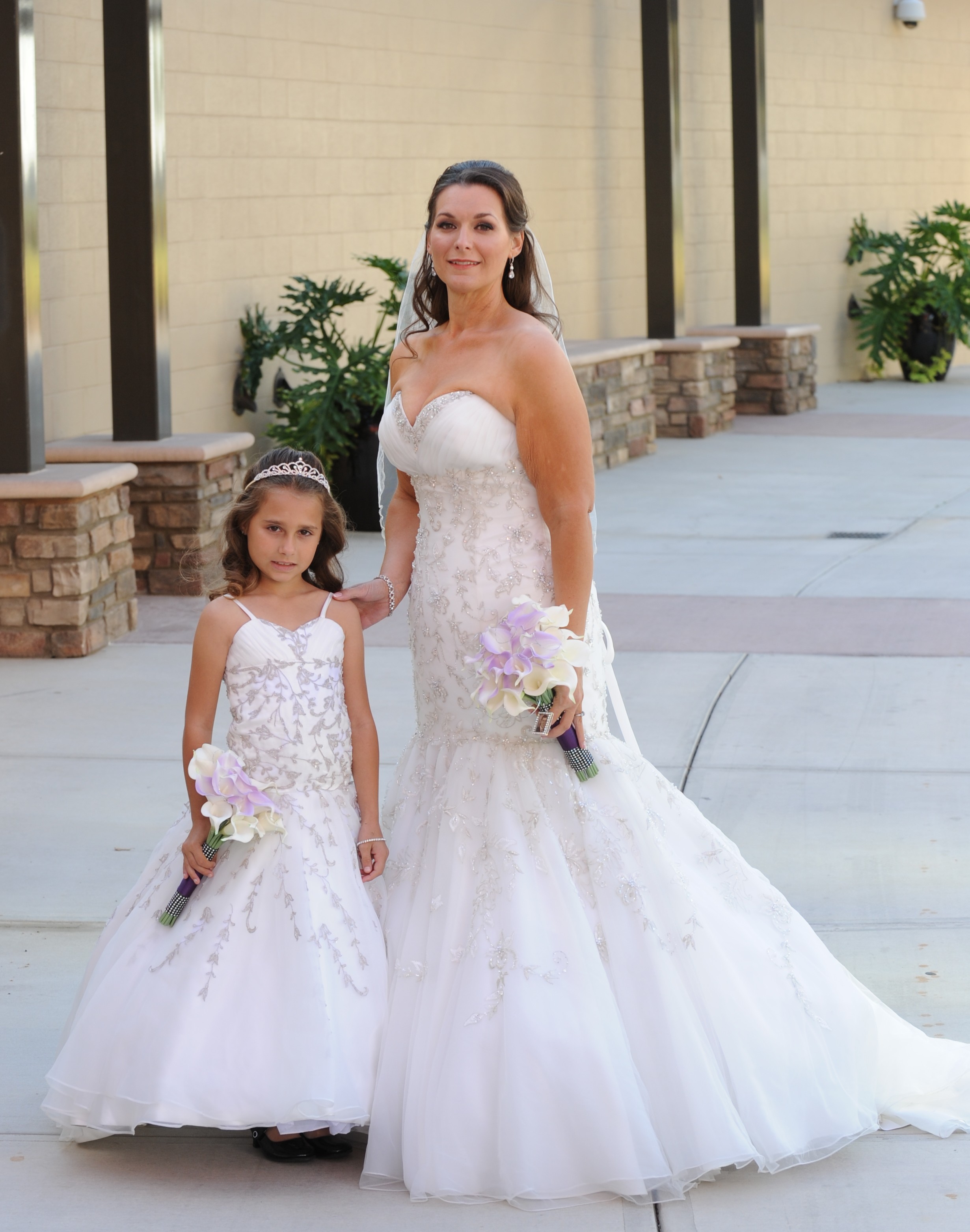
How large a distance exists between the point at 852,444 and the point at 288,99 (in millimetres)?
5539

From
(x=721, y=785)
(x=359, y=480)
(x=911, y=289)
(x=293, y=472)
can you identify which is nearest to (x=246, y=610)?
(x=293, y=472)

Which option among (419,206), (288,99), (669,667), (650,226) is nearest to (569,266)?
(650,226)

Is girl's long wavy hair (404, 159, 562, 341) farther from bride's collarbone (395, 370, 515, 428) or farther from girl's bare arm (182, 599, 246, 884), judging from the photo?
girl's bare arm (182, 599, 246, 884)

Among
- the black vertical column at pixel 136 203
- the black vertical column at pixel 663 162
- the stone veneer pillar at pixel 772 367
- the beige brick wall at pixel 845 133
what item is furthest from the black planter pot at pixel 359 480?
the beige brick wall at pixel 845 133

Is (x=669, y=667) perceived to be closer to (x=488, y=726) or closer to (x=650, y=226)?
(x=488, y=726)

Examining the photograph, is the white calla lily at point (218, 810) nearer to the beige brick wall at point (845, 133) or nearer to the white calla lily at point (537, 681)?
the white calla lily at point (537, 681)

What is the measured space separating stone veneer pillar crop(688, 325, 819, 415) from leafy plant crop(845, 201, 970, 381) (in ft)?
8.13

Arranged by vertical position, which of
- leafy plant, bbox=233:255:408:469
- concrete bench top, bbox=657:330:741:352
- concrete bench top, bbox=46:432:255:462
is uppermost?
concrete bench top, bbox=657:330:741:352

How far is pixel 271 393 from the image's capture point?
1111 cm

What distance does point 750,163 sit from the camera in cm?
1584

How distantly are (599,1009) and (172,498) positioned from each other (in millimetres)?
5792

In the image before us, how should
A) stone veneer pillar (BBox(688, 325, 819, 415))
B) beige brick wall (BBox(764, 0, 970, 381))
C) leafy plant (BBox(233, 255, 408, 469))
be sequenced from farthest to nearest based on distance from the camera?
beige brick wall (BBox(764, 0, 970, 381))
stone veneer pillar (BBox(688, 325, 819, 415))
leafy plant (BBox(233, 255, 408, 469))

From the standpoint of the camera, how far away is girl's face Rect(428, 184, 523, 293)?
10.5ft

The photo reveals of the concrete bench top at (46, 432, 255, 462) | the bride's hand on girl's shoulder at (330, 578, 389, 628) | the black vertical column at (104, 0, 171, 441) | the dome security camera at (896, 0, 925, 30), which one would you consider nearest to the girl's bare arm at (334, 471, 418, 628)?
the bride's hand on girl's shoulder at (330, 578, 389, 628)
